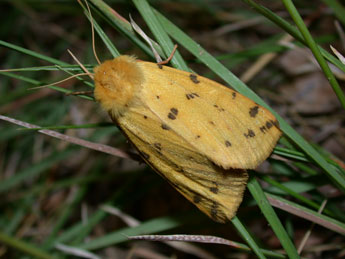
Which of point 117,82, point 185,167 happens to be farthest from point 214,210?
point 117,82

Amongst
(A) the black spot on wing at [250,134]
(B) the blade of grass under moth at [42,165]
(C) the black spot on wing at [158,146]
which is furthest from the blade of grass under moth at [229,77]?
(B) the blade of grass under moth at [42,165]

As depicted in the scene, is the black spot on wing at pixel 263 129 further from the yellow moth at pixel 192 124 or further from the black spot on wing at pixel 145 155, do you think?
the black spot on wing at pixel 145 155

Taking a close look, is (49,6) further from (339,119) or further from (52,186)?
(339,119)

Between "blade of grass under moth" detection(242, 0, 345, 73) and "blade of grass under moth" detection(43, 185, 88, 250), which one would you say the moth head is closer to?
"blade of grass under moth" detection(242, 0, 345, 73)

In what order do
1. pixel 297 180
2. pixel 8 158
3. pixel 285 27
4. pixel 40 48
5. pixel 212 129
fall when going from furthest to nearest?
pixel 40 48 < pixel 8 158 < pixel 297 180 < pixel 212 129 < pixel 285 27

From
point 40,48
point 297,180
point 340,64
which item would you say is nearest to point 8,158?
point 40,48
